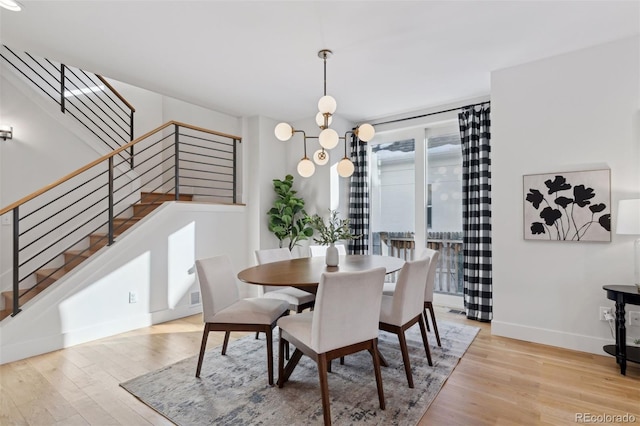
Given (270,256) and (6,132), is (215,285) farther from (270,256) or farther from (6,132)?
(6,132)

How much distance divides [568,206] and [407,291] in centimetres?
192

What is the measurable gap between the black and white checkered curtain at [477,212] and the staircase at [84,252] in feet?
12.5

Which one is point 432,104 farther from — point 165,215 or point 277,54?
point 165,215

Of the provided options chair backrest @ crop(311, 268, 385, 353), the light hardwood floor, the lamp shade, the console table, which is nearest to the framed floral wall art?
the lamp shade

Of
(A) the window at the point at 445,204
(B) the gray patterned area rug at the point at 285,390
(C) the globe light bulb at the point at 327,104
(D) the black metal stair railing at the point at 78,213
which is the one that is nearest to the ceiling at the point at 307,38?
(C) the globe light bulb at the point at 327,104

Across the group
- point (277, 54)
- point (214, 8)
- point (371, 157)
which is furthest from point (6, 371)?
point (371, 157)

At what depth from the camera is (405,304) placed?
2344 millimetres

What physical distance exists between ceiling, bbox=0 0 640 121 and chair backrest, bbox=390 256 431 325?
188 centimetres

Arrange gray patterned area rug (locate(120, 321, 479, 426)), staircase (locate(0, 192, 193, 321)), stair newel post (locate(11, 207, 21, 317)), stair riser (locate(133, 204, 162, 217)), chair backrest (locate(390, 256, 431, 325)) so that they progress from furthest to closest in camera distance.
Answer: stair riser (locate(133, 204, 162, 217)) < staircase (locate(0, 192, 193, 321)) < stair newel post (locate(11, 207, 21, 317)) < chair backrest (locate(390, 256, 431, 325)) < gray patterned area rug (locate(120, 321, 479, 426))

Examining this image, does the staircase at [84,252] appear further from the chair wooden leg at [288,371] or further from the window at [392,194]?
the window at [392,194]

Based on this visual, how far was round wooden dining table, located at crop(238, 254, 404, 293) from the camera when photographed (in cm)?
213

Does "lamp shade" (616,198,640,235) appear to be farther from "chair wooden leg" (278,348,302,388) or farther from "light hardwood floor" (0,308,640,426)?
"chair wooden leg" (278,348,302,388)

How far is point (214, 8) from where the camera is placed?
7.80 feet

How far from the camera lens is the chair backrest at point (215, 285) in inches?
99.3
